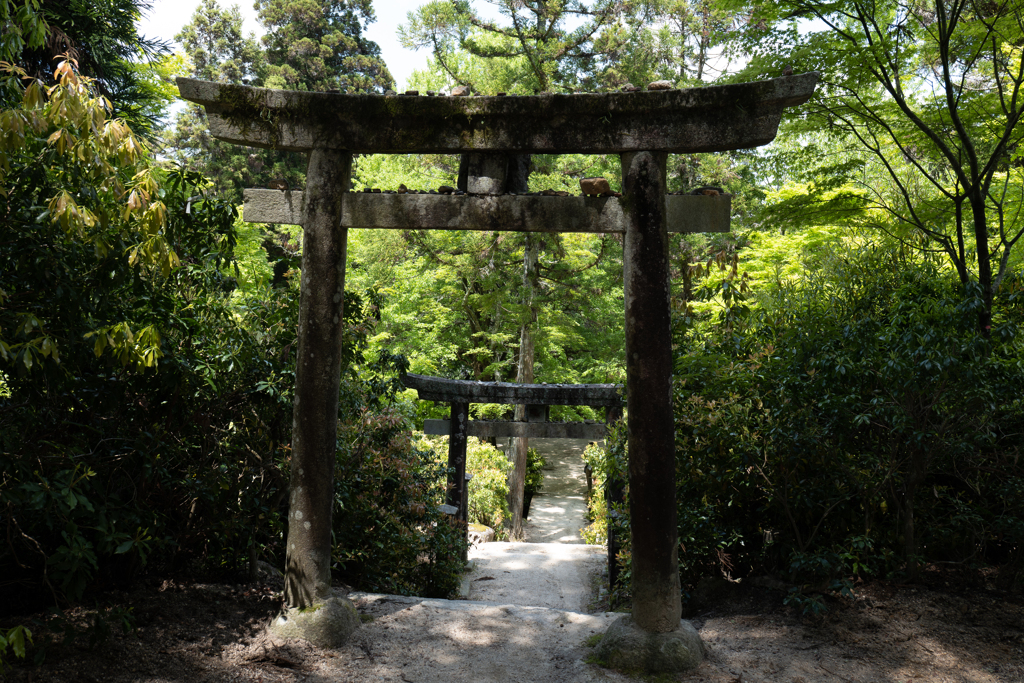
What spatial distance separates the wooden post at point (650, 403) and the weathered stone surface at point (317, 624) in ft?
6.85

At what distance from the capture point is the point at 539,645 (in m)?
4.68

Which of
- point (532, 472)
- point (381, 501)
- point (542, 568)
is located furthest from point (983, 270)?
point (532, 472)

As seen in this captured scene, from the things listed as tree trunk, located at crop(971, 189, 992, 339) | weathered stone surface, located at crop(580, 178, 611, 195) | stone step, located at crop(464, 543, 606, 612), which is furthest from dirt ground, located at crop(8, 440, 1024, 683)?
stone step, located at crop(464, 543, 606, 612)

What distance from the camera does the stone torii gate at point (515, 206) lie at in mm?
4402

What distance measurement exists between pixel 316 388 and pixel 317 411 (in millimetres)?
167

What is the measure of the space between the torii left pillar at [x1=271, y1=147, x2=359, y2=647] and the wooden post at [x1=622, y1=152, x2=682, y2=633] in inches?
84.2

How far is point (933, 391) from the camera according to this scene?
15.1 ft

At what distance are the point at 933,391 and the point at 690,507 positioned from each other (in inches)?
83.0

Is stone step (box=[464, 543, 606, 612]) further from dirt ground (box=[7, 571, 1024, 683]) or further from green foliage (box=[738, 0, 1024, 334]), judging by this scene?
green foliage (box=[738, 0, 1024, 334])

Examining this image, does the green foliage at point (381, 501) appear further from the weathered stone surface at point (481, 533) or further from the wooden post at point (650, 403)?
the weathered stone surface at point (481, 533)

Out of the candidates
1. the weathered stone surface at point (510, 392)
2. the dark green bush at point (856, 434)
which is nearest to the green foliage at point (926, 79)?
the dark green bush at point (856, 434)

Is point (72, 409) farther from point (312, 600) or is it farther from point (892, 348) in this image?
point (892, 348)

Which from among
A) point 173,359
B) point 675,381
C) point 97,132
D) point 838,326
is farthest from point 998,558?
point 97,132

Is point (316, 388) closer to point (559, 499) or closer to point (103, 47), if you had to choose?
point (103, 47)
